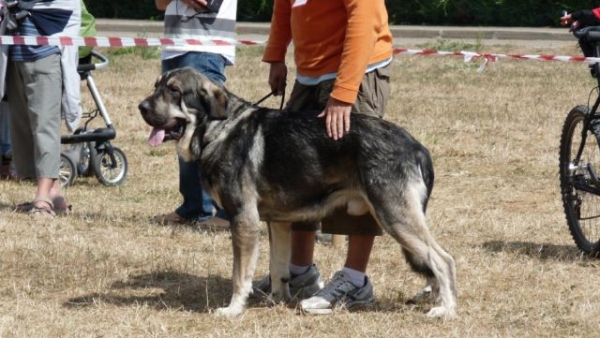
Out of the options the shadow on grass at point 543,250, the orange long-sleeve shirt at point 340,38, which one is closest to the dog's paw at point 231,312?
the orange long-sleeve shirt at point 340,38

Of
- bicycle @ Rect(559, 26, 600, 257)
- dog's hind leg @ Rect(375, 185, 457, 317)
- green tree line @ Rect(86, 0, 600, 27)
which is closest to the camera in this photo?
dog's hind leg @ Rect(375, 185, 457, 317)

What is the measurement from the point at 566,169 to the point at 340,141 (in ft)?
8.11

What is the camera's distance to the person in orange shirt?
→ 5652 millimetres

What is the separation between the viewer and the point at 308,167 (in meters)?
5.72

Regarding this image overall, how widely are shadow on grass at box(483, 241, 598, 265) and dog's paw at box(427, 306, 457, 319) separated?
164cm

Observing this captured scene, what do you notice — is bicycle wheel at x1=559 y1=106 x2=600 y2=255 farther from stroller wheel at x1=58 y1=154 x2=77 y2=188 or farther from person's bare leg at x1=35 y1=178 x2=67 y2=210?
stroller wheel at x1=58 y1=154 x2=77 y2=188

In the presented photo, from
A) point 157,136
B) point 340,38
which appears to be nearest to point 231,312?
point 157,136

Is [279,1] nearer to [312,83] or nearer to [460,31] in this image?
[312,83]

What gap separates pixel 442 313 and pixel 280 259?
0.90 meters

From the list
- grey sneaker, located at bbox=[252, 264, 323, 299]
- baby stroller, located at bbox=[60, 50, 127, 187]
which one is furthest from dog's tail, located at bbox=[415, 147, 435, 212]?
baby stroller, located at bbox=[60, 50, 127, 187]

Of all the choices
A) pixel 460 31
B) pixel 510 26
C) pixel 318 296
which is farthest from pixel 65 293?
pixel 510 26

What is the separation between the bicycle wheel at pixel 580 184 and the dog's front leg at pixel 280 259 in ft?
7.05

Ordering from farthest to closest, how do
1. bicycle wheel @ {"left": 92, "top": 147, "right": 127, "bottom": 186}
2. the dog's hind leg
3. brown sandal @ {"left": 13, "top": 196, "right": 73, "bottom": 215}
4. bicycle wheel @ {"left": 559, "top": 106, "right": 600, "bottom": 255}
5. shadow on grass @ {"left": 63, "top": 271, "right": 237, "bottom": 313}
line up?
1. bicycle wheel @ {"left": 92, "top": 147, "right": 127, "bottom": 186}
2. brown sandal @ {"left": 13, "top": 196, "right": 73, "bottom": 215}
3. bicycle wheel @ {"left": 559, "top": 106, "right": 600, "bottom": 255}
4. shadow on grass @ {"left": 63, "top": 271, "right": 237, "bottom": 313}
5. the dog's hind leg

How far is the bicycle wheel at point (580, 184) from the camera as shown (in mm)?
7383
